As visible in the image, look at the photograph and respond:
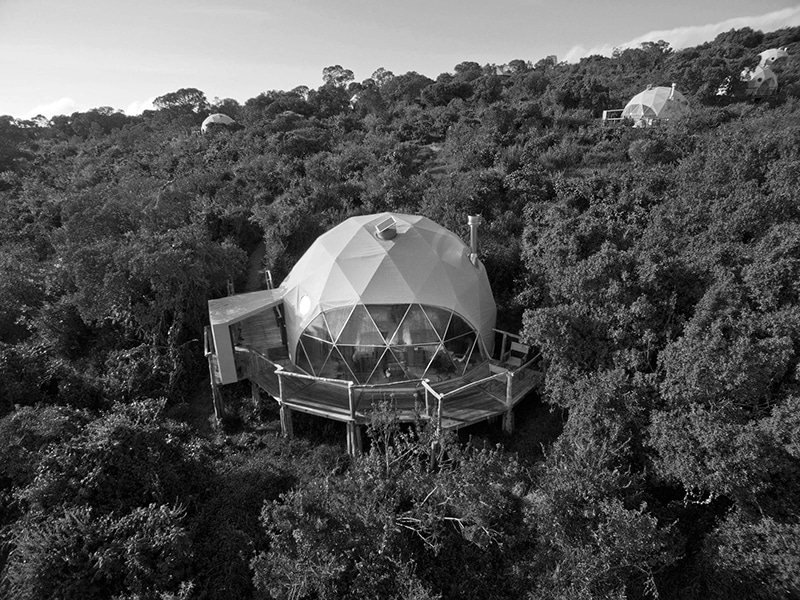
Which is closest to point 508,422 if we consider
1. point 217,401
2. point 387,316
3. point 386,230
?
point 387,316

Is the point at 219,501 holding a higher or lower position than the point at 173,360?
lower

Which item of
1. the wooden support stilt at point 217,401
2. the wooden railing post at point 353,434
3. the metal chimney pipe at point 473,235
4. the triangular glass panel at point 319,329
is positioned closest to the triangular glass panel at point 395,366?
the wooden railing post at point 353,434

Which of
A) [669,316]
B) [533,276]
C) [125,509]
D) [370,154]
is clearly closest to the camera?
[125,509]

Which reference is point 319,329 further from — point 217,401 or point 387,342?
point 217,401

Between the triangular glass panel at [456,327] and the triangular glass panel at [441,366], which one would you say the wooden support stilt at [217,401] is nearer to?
the triangular glass panel at [441,366]

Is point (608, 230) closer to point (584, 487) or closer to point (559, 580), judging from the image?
point (584, 487)

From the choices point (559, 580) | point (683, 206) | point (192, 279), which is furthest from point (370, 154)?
point (559, 580)
